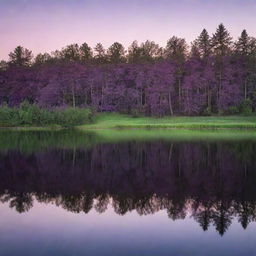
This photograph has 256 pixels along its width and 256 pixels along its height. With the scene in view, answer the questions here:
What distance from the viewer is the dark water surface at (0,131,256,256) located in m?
11.6

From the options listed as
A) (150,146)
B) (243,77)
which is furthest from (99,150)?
(243,77)

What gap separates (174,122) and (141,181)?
5074 cm

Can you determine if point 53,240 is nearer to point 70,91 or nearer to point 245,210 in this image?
point 245,210

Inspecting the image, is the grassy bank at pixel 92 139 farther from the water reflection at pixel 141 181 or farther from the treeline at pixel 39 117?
the treeline at pixel 39 117

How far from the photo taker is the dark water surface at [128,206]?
1163 centimetres

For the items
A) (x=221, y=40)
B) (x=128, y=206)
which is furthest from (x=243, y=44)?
(x=128, y=206)

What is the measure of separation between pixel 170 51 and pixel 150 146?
7885cm

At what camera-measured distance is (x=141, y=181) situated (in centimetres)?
2103

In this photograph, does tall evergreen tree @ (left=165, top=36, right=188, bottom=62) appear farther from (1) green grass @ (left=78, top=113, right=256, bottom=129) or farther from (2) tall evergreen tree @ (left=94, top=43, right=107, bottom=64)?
(1) green grass @ (left=78, top=113, right=256, bottom=129)

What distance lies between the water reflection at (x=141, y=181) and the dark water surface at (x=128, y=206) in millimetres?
48

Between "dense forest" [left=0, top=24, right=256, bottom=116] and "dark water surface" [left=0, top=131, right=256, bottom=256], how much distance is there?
5420 cm

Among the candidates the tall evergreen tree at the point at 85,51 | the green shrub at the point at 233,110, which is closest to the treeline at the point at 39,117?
the green shrub at the point at 233,110

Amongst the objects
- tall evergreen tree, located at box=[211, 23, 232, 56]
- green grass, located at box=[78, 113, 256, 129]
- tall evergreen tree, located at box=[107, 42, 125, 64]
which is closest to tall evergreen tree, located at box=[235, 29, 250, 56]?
tall evergreen tree, located at box=[211, 23, 232, 56]

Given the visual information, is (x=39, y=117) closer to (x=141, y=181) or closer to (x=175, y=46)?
(x=141, y=181)
